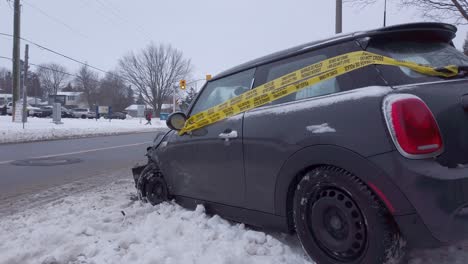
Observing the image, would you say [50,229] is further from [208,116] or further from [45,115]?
[45,115]

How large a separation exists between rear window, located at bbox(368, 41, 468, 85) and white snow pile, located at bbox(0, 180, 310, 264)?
139 centimetres

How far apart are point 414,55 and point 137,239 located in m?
2.50

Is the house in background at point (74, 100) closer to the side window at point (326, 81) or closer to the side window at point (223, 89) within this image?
the side window at point (223, 89)

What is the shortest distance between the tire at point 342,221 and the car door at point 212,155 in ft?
2.36

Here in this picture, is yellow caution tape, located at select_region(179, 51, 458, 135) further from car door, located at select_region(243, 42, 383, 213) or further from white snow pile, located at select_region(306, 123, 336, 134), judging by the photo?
white snow pile, located at select_region(306, 123, 336, 134)

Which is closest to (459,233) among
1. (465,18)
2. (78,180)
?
(78,180)

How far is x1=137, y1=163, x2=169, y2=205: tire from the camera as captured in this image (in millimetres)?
4270

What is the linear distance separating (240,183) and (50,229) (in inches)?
70.6

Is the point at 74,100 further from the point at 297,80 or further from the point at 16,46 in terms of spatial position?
the point at 297,80

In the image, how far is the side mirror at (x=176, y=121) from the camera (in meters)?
3.88

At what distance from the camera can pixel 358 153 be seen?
225 cm

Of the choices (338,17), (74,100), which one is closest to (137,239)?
(338,17)

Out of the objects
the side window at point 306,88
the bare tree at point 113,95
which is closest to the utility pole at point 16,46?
the side window at point 306,88

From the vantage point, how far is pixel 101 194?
5234mm
